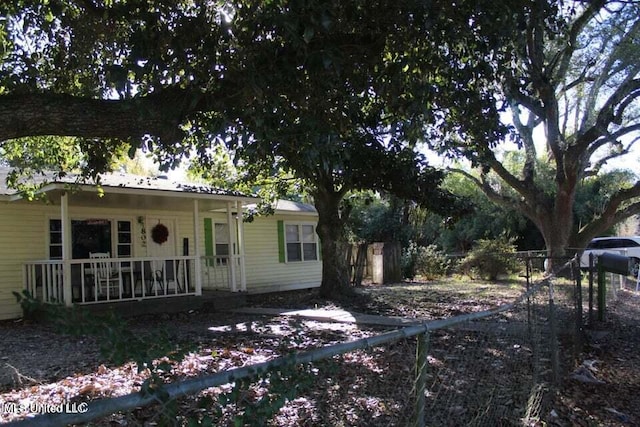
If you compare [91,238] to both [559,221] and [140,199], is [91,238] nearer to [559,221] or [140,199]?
[140,199]

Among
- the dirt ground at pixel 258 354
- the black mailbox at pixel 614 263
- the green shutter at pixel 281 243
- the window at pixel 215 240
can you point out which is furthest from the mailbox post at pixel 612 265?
the green shutter at pixel 281 243

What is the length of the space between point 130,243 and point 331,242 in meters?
5.68

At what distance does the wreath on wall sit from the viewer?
49.4 feet

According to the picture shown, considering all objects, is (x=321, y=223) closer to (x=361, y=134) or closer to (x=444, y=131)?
(x=361, y=134)

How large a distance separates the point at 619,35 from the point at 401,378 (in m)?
15.6

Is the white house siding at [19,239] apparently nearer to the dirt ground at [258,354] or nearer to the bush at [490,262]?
the dirt ground at [258,354]

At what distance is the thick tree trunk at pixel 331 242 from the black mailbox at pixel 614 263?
19.6 feet

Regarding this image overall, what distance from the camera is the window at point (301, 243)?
18972 millimetres

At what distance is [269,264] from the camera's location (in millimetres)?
18141

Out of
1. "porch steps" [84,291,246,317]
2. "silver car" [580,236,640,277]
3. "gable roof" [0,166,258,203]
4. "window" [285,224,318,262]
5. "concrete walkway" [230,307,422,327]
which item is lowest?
"concrete walkway" [230,307,422,327]

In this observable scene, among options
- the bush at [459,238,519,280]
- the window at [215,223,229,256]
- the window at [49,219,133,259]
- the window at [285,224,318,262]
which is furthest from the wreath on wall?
the bush at [459,238,519,280]

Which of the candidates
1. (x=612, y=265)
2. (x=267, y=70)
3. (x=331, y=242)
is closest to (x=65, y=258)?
(x=331, y=242)

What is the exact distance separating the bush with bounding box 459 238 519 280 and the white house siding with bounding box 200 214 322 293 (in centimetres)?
614

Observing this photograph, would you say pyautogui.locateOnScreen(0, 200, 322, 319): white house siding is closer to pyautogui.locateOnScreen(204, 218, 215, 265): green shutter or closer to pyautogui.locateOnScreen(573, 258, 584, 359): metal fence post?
pyautogui.locateOnScreen(204, 218, 215, 265): green shutter
